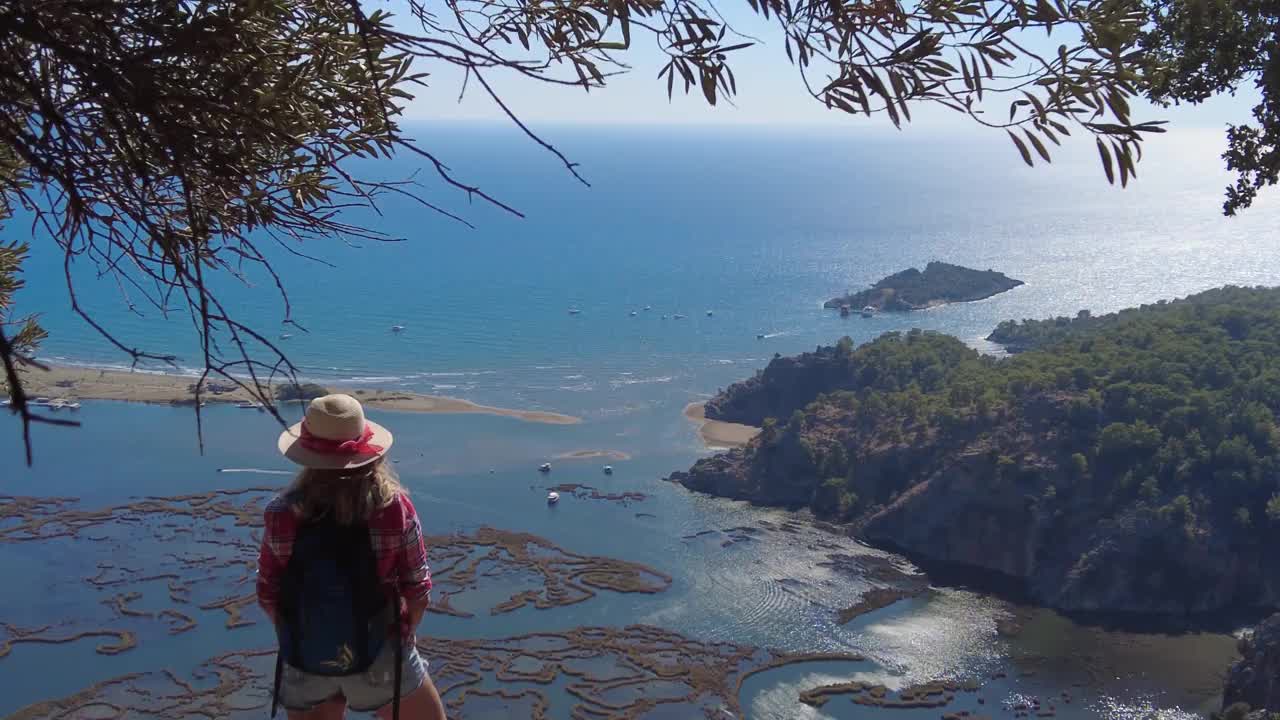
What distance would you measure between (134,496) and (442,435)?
27.4 ft

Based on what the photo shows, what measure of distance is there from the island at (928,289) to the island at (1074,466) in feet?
62.5

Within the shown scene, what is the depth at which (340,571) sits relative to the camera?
7.22ft

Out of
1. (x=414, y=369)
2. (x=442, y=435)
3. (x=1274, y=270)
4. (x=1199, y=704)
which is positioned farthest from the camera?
(x=1274, y=270)

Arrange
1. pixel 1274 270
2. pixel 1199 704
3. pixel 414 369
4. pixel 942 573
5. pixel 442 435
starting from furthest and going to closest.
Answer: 1. pixel 1274 270
2. pixel 414 369
3. pixel 442 435
4. pixel 942 573
5. pixel 1199 704

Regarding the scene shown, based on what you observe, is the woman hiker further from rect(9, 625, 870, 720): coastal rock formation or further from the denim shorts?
rect(9, 625, 870, 720): coastal rock formation

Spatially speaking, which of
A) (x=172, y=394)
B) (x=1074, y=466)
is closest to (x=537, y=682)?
→ (x=1074, y=466)

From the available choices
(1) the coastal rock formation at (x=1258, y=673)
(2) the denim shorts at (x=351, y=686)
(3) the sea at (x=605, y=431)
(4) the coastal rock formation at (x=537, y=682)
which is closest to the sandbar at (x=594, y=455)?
(3) the sea at (x=605, y=431)

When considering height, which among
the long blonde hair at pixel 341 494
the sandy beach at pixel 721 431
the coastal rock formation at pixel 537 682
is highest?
the long blonde hair at pixel 341 494

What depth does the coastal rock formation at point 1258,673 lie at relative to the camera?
16047mm

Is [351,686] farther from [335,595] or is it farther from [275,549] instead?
[275,549]

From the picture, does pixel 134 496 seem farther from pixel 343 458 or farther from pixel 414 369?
pixel 343 458

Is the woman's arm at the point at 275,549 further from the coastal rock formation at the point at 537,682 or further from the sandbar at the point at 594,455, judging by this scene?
the sandbar at the point at 594,455

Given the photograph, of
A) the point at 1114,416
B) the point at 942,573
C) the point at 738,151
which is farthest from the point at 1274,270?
the point at 738,151

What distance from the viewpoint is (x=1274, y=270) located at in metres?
54.9
